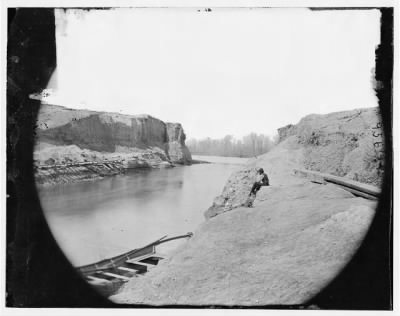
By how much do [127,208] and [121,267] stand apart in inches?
19.9

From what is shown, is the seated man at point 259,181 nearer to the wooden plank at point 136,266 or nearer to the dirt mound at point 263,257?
the dirt mound at point 263,257

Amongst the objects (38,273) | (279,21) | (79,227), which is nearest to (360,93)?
(279,21)

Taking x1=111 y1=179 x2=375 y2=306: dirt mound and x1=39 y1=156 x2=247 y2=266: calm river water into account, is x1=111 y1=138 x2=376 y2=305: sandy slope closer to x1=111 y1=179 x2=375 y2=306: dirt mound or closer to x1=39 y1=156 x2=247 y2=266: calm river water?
x1=111 y1=179 x2=375 y2=306: dirt mound

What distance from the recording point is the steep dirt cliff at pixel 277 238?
109 inches

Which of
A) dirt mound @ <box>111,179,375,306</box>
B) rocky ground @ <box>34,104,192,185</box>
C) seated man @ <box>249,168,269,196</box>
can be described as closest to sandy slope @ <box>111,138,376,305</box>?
dirt mound @ <box>111,179,375,306</box>

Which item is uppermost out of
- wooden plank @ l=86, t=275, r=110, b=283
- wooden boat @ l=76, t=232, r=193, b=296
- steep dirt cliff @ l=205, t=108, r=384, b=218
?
steep dirt cliff @ l=205, t=108, r=384, b=218

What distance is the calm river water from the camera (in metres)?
2.89

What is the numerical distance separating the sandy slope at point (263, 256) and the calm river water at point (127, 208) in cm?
23

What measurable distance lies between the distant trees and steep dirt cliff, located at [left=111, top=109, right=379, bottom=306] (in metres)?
0.10

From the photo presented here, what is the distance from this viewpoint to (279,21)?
9.61 ft

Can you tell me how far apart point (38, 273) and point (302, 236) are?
7.69ft

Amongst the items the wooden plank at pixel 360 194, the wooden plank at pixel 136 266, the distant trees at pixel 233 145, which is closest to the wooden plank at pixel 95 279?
the wooden plank at pixel 136 266

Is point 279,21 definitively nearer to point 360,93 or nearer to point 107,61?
point 360,93

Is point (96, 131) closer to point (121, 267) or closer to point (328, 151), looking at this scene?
point (121, 267)
